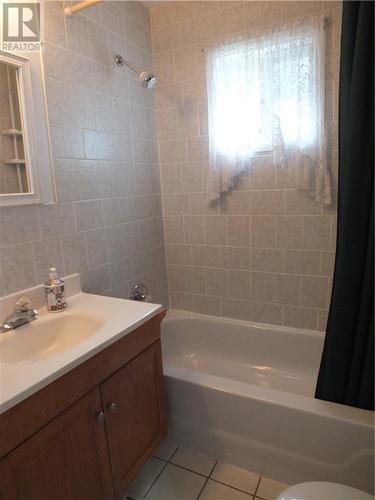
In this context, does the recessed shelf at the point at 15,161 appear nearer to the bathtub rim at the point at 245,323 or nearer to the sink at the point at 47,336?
the sink at the point at 47,336

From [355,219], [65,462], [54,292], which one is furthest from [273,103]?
[65,462]

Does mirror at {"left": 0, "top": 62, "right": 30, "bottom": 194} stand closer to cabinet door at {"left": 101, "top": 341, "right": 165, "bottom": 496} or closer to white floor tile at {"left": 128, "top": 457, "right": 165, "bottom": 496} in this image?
cabinet door at {"left": 101, "top": 341, "right": 165, "bottom": 496}

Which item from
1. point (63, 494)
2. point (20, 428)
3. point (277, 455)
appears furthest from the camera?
point (277, 455)

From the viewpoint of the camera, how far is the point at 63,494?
3.12ft

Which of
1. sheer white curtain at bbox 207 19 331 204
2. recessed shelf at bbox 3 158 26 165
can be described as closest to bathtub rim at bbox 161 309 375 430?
sheer white curtain at bbox 207 19 331 204

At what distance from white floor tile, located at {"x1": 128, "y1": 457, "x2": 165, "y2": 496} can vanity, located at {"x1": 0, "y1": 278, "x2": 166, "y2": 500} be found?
0.21 m

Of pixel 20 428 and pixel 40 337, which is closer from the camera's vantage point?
pixel 20 428

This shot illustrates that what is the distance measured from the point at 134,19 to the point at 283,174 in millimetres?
1304

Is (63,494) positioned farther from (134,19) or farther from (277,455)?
(134,19)

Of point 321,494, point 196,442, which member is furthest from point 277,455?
point 321,494

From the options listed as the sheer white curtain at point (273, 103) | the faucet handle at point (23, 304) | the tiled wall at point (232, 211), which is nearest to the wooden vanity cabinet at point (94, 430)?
the faucet handle at point (23, 304)

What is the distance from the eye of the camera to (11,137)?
4.08 ft

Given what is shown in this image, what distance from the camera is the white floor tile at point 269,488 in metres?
1.35

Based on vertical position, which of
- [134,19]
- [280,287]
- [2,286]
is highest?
[134,19]
